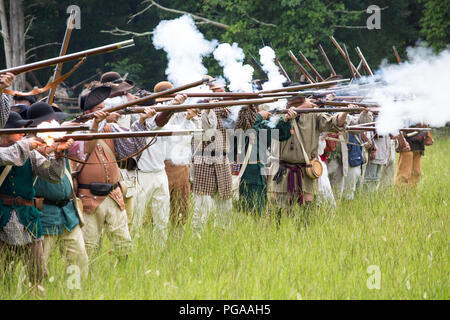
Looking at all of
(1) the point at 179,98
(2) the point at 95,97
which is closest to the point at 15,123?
(2) the point at 95,97

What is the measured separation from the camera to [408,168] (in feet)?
33.3

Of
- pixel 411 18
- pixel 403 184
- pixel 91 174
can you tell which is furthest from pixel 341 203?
pixel 411 18

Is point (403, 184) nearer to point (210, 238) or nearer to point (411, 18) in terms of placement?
point (210, 238)

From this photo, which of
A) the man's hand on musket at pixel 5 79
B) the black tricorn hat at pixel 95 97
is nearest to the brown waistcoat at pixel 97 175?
the black tricorn hat at pixel 95 97

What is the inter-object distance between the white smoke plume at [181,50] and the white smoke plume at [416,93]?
6.55 feet

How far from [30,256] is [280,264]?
1.93 m

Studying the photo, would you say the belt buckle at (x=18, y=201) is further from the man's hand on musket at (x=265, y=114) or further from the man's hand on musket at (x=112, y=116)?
the man's hand on musket at (x=265, y=114)

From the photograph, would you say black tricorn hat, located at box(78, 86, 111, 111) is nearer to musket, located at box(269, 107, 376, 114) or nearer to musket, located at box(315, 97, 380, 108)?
musket, located at box(269, 107, 376, 114)

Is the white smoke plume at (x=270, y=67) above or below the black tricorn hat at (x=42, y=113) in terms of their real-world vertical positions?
above

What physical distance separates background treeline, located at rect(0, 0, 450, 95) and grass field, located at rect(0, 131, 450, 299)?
42.5 feet

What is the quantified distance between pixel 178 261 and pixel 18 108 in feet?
6.15

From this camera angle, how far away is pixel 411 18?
1037 inches

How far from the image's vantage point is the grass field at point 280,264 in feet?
13.3

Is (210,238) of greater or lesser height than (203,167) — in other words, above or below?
below
